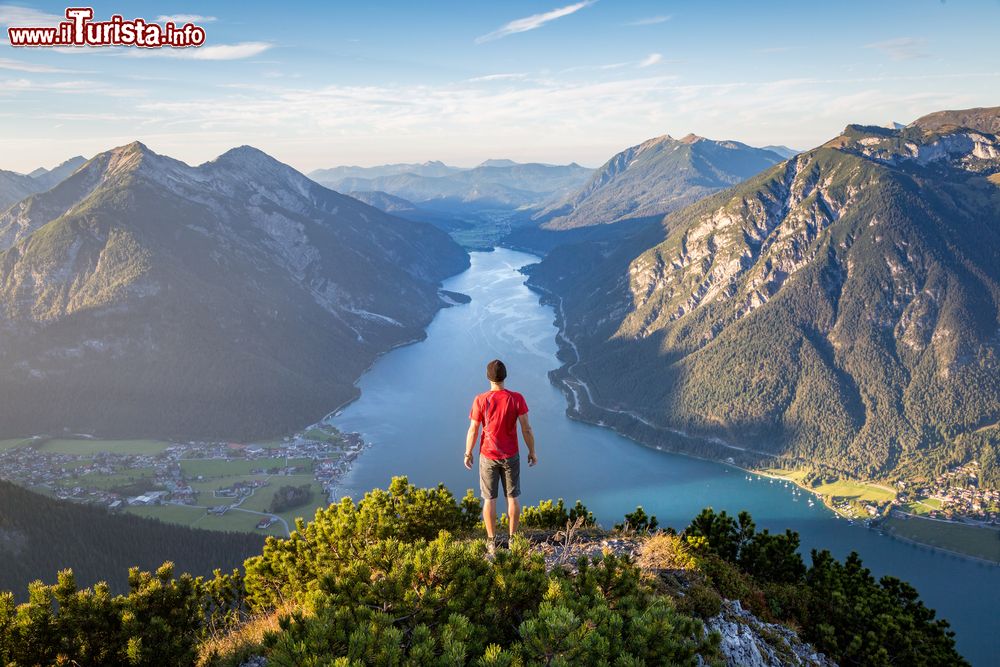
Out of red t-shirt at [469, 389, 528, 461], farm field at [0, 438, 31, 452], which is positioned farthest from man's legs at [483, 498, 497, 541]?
farm field at [0, 438, 31, 452]

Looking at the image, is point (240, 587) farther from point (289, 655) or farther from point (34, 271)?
point (34, 271)

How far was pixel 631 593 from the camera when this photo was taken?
37.6 ft

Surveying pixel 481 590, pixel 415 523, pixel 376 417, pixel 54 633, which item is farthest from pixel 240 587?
pixel 376 417

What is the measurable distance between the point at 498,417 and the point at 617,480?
5207 inches

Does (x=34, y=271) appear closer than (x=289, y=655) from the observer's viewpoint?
No

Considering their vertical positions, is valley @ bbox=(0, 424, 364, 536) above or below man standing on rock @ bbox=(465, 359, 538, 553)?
below

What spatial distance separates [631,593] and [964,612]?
11888cm

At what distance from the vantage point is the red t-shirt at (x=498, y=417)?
13797 millimetres

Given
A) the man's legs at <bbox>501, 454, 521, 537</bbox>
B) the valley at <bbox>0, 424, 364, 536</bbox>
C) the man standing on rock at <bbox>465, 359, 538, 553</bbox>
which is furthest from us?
the valley at <bbox>0, 424, 364, 536</bbox>

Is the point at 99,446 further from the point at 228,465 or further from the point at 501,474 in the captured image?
the point at 501,474

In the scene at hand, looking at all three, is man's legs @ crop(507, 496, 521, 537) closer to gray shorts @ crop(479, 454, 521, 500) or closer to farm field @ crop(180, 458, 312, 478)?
gray shorts @ crop(479, 454, 521, 500)

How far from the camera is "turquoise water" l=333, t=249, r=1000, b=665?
10281 centimetres

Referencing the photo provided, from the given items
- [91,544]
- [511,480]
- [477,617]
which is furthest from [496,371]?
[91,544]

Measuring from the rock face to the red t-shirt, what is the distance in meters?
6.29
